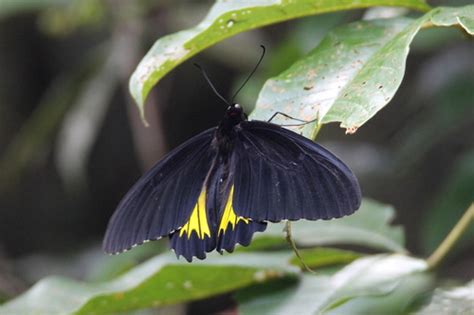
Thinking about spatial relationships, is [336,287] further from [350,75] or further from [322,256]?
[350,75]

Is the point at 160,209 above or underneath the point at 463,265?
above

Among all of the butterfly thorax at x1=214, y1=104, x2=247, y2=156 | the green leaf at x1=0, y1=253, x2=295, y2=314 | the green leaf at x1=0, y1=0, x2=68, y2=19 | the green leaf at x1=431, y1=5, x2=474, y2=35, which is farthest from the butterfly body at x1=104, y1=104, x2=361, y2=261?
the green leaf at x1=0, y1=0, x2=68, y2=19

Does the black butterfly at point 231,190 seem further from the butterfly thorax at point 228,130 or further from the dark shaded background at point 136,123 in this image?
the dark shaded background at point 136,123

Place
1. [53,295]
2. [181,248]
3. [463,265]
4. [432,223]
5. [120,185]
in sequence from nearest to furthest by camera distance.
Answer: [181,248] → [53,295] → [432,223] → [463,265] → [120,185]

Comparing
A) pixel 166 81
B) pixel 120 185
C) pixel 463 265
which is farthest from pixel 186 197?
pixel 120 185

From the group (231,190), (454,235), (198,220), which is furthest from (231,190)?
(454,235)

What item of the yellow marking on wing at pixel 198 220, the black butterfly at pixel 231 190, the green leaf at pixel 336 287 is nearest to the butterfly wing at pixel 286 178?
the black butterfly at pixel 231 190

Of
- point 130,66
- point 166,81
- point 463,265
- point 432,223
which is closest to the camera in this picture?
point 432,223

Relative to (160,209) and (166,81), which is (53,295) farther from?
(166,81)
